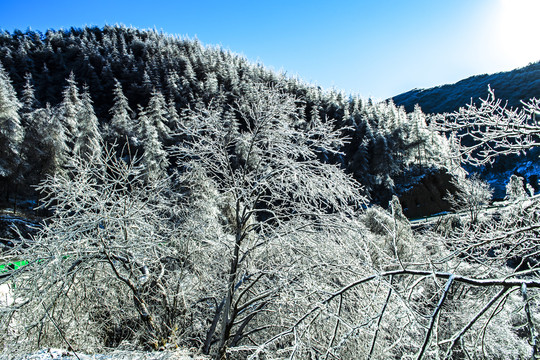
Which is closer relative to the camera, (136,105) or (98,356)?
(98,356)

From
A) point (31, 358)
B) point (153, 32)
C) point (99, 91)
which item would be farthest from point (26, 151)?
point (153, 32)

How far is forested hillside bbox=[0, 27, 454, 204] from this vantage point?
3008 centimetres

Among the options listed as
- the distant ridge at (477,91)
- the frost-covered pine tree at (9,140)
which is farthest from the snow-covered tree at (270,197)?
the distant ridge at (477,91)

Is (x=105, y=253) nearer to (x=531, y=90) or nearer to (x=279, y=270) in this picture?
(x=279, y=270)

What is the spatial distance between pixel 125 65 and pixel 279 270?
311ft

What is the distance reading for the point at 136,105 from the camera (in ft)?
226

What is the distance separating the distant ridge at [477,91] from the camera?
94137mm

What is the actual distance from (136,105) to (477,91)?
133200mm

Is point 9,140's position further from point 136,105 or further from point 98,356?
point 136,105

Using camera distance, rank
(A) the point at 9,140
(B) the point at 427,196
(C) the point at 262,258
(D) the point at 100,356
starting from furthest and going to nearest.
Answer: (B) the point at 427,196
(A) the point at 9,140
(C) the point at 262,258
(D) the point at 100,356

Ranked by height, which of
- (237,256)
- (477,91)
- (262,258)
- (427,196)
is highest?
(477,91)

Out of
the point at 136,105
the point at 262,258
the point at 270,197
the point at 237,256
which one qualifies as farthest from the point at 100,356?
the point at 136,105

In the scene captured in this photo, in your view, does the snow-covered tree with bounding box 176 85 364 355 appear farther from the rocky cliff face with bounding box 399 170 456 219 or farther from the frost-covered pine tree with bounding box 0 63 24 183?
the rocky cliff face with bounding box 399 170 456 219

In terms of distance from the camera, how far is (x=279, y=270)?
171 inches
